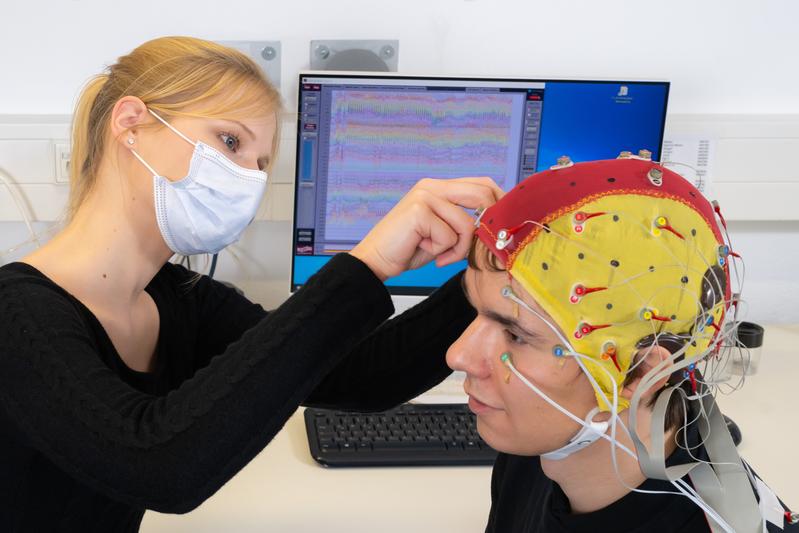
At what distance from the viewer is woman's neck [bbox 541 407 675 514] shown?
3.56 ft

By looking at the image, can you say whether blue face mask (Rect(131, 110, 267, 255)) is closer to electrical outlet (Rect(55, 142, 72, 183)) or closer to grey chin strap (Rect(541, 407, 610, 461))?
grey chin strap (Rect(541, 407, 610, 461))

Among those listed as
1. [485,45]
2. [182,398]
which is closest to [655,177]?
[182,398]

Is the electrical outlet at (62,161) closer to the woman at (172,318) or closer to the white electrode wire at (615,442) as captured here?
the woman at (172,318)

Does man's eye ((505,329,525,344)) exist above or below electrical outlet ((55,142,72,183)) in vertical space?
below

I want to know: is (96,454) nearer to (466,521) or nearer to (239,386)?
(239,386)

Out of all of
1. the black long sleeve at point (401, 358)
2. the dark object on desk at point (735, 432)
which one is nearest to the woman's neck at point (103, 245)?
the black long sleeve at point (401, 358)

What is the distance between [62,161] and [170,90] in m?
0.77

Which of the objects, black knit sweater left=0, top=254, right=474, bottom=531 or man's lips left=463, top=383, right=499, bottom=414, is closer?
black knit sweater left=0, top=254, right=474, bottom=531

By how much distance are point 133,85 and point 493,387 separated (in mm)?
640

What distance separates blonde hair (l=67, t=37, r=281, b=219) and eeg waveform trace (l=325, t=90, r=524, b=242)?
0.45 metres

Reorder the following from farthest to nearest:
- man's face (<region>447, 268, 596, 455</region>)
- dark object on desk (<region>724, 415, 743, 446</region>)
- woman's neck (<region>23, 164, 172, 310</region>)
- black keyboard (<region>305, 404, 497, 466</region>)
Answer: dark object on desk (<region>724, 415, 743, 446</region>)
black keyboard (<region>305, 404, 497, 466</region>)
woman's neck (<region>23, 164, 172, 310</region>)
man's face (<region>447, 268, 596, 455</region>)

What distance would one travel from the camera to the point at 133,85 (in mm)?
1292

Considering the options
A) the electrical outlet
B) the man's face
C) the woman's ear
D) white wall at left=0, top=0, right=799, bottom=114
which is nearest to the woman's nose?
the man's face

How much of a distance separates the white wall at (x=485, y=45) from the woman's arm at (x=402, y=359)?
0.77 metres
